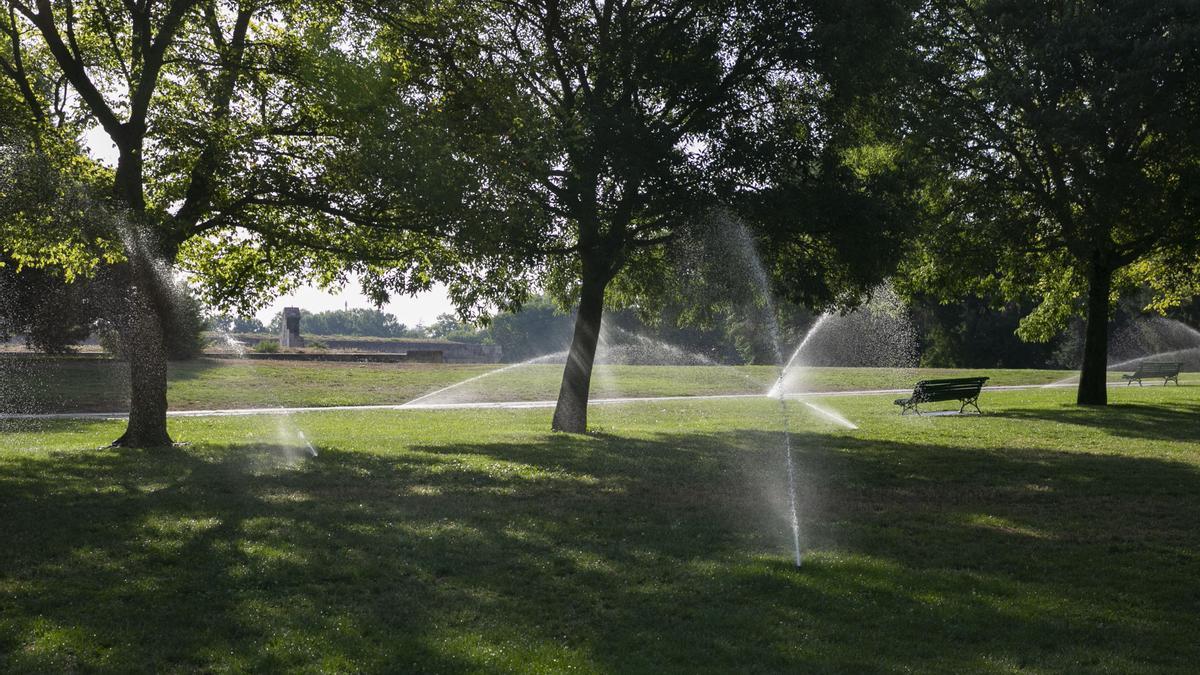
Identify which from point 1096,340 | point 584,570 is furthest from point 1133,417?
point 584,570

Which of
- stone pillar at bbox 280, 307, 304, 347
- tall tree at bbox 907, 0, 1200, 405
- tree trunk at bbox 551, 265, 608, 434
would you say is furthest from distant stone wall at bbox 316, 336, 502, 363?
tree trunk at bbox 551, 265, 608, 434

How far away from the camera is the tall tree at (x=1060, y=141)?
1933 centimetres

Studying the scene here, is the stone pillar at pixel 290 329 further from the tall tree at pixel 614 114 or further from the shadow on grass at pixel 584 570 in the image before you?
the shadow on grass at pixel 584 570

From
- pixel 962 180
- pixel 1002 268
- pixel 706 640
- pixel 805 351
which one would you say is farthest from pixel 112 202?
pixel 805 351

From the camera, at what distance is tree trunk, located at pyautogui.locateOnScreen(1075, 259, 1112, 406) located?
82.9ft

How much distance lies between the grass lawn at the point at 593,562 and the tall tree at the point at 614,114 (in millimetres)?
4549

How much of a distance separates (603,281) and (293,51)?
7.35 meters

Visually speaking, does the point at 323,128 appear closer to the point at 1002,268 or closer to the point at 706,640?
the point at 706,640

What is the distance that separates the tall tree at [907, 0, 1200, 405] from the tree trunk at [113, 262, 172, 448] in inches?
646

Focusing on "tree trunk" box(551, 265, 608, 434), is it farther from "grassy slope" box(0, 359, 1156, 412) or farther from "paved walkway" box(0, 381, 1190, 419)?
"grassy slope" box(0, 359, 1156, 412)

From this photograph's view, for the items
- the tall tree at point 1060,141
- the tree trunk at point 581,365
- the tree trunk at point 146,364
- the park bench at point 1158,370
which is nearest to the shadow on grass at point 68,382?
the tree trunk at point 146,364

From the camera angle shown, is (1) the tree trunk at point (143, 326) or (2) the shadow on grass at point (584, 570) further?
(1) the tree trunk at point (143, 326)

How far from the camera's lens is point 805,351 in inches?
2820

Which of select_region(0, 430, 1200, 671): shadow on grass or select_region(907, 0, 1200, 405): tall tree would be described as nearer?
select_region(0, 430, 1200, 671): shadow on grass
